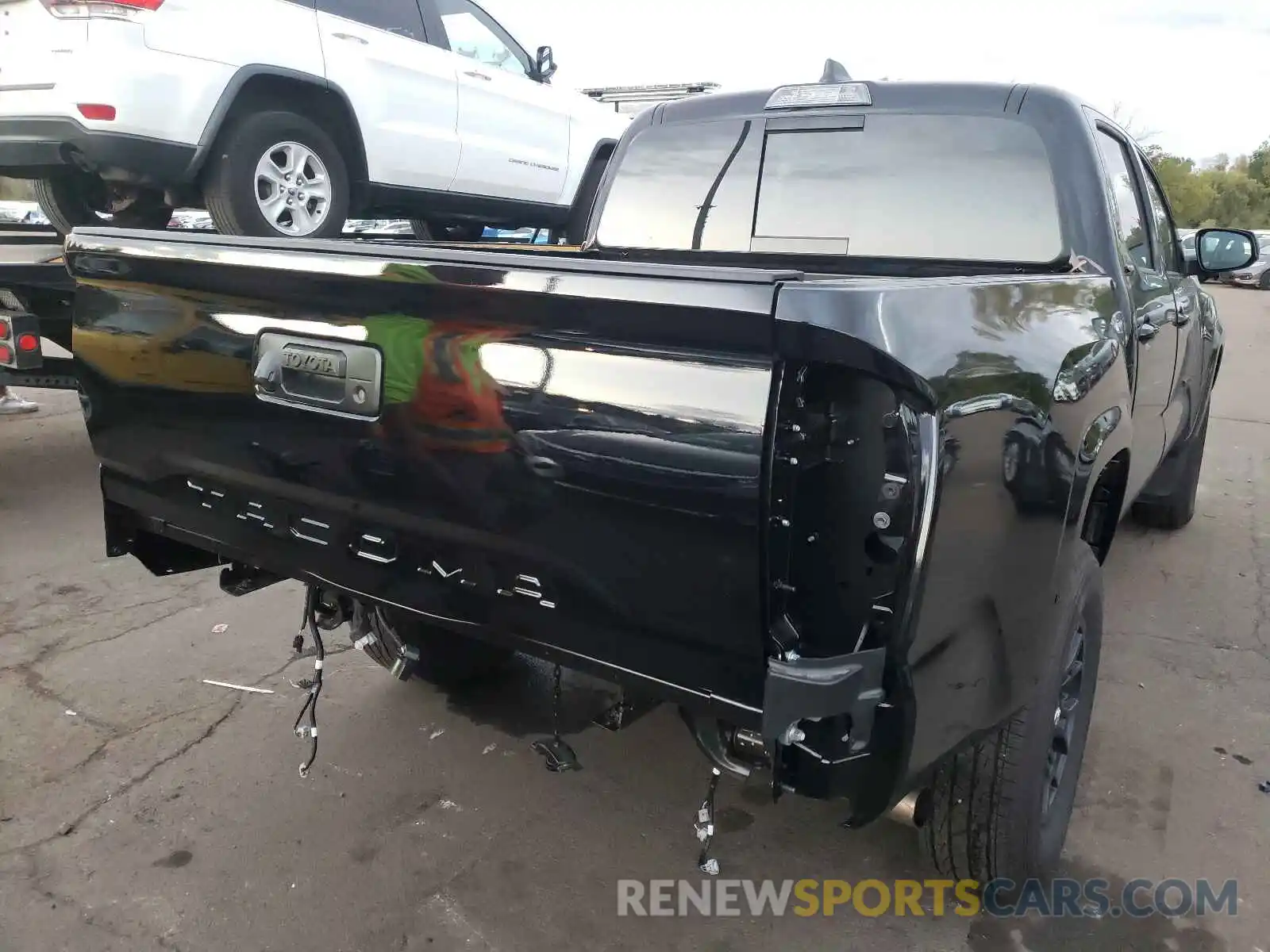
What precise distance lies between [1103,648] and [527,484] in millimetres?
3011

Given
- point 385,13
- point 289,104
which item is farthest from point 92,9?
point 385,13

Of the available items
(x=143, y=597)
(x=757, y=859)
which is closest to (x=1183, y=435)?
(x=757, y=859)

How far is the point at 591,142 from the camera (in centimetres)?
779

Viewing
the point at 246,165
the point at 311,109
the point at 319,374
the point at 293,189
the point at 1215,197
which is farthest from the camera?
the point at 1215,197

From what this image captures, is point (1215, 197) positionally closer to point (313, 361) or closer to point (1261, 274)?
point (1261, 274)

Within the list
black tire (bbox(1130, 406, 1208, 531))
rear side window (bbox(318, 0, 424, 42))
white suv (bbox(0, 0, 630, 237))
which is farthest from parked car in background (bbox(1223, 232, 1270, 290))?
rear side window (bbox(318, 0, 424, 42))

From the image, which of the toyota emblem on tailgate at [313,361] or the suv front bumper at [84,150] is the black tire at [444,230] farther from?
the toyota emblem on tailgate at [313,361]

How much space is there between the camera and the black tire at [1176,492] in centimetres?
488

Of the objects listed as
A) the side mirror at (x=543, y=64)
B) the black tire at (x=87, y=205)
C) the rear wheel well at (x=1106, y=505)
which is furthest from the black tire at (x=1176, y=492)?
the black tire at (x=87, y=205)

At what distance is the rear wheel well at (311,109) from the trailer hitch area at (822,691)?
14.7 feet

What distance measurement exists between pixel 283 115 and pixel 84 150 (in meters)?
1.04

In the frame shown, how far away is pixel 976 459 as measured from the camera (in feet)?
5.38

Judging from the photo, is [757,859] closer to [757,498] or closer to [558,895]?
[558,895]

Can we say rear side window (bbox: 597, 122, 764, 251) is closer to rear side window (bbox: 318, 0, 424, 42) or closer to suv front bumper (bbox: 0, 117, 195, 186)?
suv front bumper (bbox: 0, 117, 195, 186)
